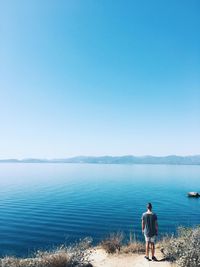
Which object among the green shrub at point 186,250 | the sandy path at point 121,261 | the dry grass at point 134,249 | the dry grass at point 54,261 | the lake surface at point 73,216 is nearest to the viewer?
the green shrub at point 186,250

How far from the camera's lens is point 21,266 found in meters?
11.0

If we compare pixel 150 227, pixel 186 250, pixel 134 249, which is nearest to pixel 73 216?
pixel 134 249

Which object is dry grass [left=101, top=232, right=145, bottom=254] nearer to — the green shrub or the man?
the green shrub

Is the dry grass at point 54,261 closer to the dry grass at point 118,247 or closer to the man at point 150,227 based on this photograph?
the dry grass at point 118,247

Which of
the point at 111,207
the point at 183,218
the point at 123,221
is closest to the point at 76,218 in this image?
the point at 123,221

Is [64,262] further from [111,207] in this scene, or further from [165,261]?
[111,207]

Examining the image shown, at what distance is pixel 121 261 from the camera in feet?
43.5

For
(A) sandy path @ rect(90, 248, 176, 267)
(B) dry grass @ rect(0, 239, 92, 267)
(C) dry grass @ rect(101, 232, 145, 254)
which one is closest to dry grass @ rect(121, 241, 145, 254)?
(C) dry grass @ rect(101, 232, 145, 254)

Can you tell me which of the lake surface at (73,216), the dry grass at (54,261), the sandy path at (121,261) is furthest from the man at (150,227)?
the lake surface at (73,216)

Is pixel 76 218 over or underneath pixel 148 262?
underneath

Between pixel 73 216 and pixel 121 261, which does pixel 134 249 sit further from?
pixel 73 216

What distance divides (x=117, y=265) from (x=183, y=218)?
32.4 meters

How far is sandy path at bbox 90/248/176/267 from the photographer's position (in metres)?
12.5

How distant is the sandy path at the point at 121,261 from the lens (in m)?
12.5
